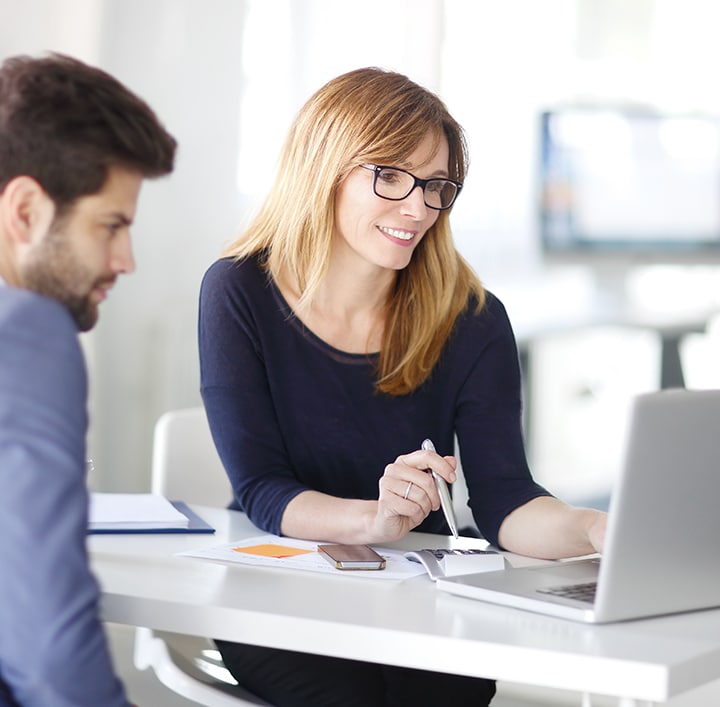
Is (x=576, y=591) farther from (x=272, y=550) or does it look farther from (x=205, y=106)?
(x=205, y=106)

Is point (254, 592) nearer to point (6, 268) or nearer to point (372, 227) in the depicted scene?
point (6, 268)

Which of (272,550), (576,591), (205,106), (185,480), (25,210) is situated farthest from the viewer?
(205,106)

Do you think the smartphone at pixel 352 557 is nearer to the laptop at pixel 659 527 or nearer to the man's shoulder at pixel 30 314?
the laptop at pixel 659 527

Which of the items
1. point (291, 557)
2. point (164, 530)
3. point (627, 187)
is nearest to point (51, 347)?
Answer: point (291, 557)

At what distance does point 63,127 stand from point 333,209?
2.73ft

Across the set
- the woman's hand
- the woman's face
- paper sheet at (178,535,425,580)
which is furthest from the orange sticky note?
the woman's face

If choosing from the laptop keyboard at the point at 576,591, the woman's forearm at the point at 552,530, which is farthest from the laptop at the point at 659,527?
the woman's forearm at the point at 552,530

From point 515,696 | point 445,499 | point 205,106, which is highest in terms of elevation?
point 205,106

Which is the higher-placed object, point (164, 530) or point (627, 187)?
point (627, 187)

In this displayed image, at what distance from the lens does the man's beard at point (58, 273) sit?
1.19 metres

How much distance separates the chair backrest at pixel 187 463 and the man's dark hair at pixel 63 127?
1.02m

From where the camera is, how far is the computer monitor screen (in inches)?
202

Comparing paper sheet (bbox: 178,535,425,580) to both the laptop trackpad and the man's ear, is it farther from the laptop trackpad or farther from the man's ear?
the man's ear

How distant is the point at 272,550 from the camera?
1628 millimetres
